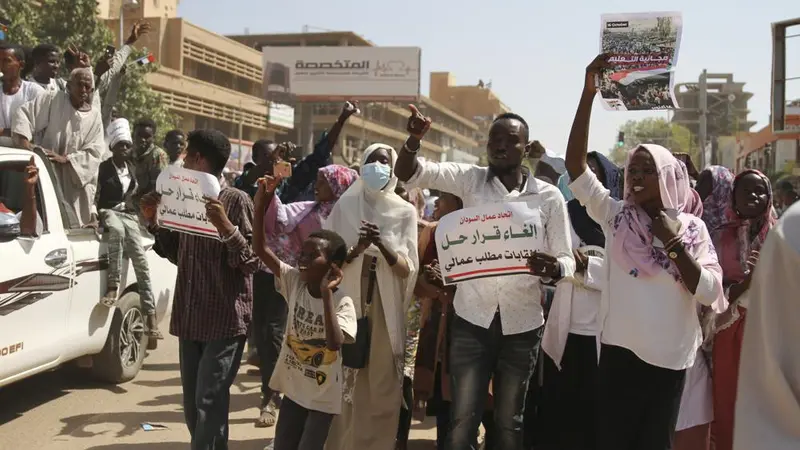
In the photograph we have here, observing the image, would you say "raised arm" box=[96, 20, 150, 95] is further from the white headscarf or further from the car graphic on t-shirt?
the car graphic on t-shirt

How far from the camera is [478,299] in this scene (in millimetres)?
4172

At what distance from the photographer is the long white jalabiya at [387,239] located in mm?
4738

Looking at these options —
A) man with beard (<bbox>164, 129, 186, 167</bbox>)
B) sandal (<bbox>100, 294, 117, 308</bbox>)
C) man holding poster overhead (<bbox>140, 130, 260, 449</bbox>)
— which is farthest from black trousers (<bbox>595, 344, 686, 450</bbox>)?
man with beard (<bbox>164, 129, 186, 167</bbox>)

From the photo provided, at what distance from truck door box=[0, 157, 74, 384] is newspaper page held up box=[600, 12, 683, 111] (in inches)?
145

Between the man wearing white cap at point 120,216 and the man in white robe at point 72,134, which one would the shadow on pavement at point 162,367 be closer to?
the man wearing white cap at point 120,216

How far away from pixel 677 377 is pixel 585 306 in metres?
1.17

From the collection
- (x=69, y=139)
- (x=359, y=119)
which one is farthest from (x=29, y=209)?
(x=359, y=119)

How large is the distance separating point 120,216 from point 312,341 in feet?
10.9

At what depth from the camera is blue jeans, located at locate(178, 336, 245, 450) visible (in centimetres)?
429

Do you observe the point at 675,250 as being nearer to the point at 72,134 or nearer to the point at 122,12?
the point at 72,134

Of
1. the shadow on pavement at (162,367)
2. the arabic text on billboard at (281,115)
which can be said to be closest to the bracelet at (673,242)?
the shadow on pavement at (162,367)

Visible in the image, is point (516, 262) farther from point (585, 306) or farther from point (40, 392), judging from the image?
point (40, 392)

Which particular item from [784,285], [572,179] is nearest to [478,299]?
[572,179]

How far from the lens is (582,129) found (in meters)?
3.93
